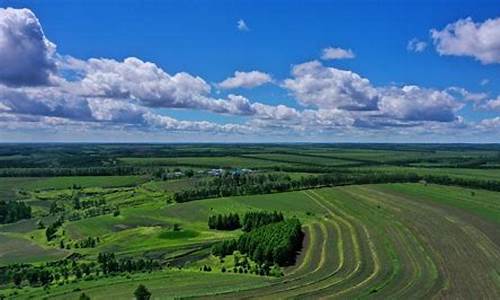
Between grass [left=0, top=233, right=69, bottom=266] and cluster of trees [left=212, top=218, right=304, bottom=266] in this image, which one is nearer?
cluster of trees [left=212, top=218, right=304, bottom=266]

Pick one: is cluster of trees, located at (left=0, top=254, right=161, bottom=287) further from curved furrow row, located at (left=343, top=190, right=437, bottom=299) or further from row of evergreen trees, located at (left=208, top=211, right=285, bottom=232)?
curved furrow row, located at (left=343, top=190, right=437, bottom=299)

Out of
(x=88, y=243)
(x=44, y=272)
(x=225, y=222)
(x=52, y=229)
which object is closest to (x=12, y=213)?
(x=52, y=229)

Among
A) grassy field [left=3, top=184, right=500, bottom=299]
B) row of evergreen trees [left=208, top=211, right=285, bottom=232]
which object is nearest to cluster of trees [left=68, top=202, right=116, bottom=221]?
grassy field [left=3, top=184, right=500, bottom=299]

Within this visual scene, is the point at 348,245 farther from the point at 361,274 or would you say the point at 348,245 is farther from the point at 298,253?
the point at 361,274

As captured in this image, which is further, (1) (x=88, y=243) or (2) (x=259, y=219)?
(2) (x=259, y=219)

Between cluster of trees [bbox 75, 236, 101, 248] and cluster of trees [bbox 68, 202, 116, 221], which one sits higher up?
cluster of trees [bbox 68, 202, 116, 221]

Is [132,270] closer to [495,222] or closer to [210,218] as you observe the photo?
[210,218]
